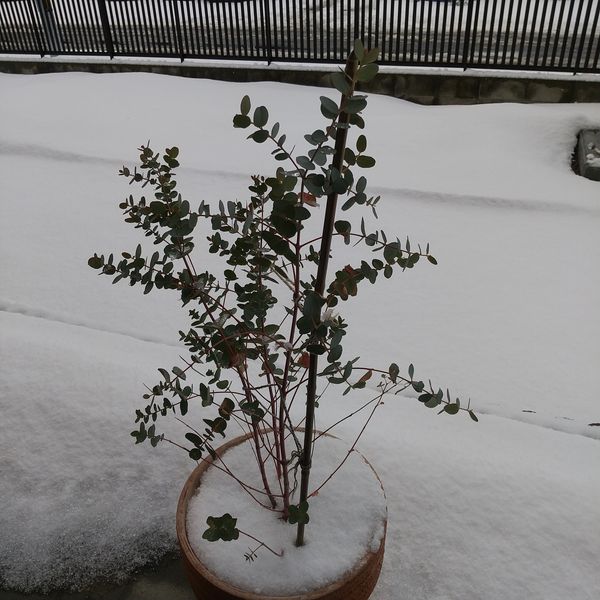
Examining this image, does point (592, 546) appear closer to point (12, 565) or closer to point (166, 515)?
point (166, 515)

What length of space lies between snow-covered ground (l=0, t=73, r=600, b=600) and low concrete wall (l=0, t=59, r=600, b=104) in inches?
15.0

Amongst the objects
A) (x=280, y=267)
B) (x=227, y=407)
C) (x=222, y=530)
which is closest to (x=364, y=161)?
(x=280, y=267)

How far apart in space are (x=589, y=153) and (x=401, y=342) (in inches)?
105

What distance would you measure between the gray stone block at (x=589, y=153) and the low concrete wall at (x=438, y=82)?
1.04m

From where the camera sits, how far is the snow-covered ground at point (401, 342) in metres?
1.66

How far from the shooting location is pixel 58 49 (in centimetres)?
736

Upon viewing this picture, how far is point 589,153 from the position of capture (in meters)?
4.27

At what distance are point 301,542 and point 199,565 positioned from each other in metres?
0.24

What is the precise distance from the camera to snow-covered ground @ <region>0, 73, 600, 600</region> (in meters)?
1.66

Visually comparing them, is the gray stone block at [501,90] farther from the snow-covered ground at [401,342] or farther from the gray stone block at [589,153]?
the gray stone block at [589,153]

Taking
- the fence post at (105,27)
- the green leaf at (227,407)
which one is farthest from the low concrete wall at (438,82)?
the green leaf at (227,407)

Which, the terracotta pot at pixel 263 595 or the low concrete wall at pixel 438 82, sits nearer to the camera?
the terracotta pot at pixel 263 595

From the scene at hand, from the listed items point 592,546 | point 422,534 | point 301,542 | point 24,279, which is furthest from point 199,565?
point 24,279

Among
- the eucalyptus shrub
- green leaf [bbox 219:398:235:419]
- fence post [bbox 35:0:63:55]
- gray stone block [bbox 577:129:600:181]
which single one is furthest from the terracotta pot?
fence post [bbox 35:0:63:55]
